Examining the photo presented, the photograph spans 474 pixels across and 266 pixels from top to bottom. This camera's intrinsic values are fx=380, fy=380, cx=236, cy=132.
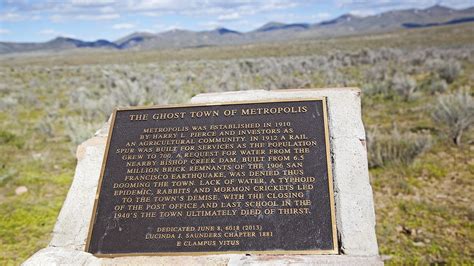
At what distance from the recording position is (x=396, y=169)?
6.65 metres

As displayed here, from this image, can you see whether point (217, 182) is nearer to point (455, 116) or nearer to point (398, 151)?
point (398, 151)

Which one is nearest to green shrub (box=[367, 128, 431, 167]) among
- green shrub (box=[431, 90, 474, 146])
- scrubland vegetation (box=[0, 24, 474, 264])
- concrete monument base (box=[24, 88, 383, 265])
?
scrubland vegetation (box=[0, 24, 474, 264])

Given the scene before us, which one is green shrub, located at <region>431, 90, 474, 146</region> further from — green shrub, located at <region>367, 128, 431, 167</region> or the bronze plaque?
the bronze plaque

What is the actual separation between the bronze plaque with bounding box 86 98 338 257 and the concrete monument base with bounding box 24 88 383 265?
93 mm

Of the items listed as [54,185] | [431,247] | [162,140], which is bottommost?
[431,247]

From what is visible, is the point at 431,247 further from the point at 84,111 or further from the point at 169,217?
the point at 84,111

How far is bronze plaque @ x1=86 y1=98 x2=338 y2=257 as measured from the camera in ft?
10.5

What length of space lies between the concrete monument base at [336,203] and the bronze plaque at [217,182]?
0.09 metres

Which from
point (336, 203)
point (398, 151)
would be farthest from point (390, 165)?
point (336, 203)

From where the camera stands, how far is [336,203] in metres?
3.29

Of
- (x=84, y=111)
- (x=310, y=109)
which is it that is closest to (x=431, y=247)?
(x=310, y=109)

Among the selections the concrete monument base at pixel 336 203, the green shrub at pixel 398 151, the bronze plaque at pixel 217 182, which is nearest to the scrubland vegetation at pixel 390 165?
the green shrub at pixel 398 151

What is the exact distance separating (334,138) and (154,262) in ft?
6.45

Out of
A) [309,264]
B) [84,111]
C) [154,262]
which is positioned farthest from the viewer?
[84,111]
